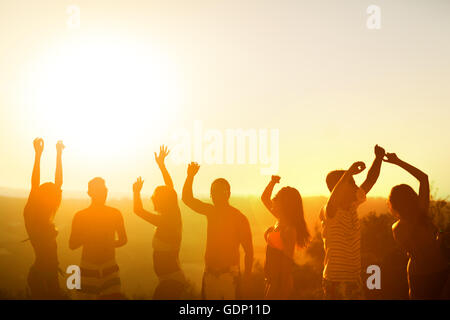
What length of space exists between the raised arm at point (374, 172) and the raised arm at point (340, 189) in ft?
0.95

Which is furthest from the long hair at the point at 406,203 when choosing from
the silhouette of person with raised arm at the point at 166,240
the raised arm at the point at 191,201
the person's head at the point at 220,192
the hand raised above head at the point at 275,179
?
the silhouette of person with raised arm at the point at 166,240

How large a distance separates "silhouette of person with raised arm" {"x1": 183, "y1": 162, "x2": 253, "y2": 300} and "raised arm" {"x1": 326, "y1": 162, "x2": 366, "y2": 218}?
0.97 m

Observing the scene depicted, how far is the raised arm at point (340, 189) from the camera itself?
14.5ft

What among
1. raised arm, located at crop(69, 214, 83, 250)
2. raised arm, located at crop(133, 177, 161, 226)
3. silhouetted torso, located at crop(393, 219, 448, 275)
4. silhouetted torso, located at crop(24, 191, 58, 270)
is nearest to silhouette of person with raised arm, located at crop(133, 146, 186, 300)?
raised arm, located at crop(133, 177, 161, 226)

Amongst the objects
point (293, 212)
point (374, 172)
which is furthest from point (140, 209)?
point (374, 172)

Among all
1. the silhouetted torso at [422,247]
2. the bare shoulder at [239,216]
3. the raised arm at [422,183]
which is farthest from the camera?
the bare shoulder at [239,216]

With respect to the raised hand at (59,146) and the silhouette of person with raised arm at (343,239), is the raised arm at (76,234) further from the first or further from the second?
the silhouette of person with raised arm at (343,239)
